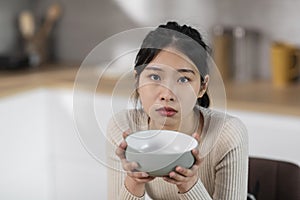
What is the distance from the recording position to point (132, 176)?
0.55 metres

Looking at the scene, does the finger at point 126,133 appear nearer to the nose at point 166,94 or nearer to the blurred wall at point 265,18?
the nose at point 166,94

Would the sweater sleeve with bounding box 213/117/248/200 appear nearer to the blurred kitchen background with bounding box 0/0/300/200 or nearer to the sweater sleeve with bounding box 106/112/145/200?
the sweater sleeve with bounding box 106/112/145/200

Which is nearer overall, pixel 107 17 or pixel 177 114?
pixel 177 114

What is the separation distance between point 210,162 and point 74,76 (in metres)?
1.61

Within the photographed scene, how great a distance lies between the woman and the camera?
1.73 feet

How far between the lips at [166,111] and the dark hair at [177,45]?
3cm

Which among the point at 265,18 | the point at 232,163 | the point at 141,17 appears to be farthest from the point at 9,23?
the point at 232,163

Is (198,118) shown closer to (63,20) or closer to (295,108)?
(295,108)

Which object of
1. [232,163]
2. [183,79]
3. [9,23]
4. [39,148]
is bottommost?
[39,148]

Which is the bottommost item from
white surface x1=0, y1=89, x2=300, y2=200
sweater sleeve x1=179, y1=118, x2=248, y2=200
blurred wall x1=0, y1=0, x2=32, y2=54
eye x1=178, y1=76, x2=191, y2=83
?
white surface x1=0, y1=89, x2=300, y2=200

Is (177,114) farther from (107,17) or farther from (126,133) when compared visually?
(107,17)

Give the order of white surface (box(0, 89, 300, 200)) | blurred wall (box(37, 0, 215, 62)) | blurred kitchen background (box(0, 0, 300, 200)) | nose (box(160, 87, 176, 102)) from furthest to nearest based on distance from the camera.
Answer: blurred wall (box(37, 0, 215, 62))
white surface (box(0, 89, 300, 200))
blurred kitchen background (box(0, 0, 300, 200))
nose (box(160, 87, 176, 102))

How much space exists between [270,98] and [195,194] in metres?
1.28

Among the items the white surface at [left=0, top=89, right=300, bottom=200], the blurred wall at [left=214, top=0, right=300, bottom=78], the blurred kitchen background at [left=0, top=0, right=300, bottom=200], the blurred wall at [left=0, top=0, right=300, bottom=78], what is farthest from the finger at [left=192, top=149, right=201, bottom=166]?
the blurred wall at [left=214, top=0, right=300, bottom=78]
